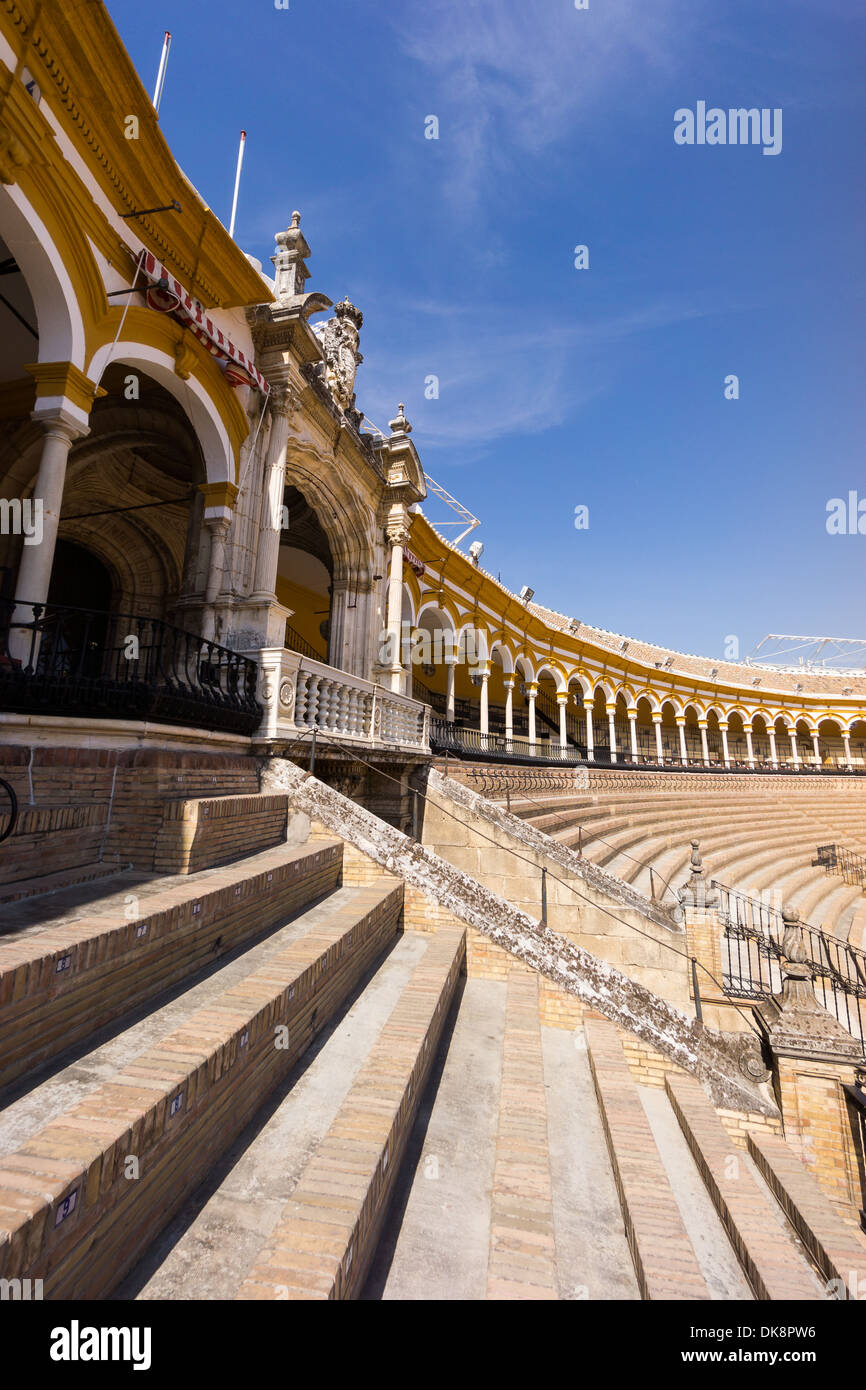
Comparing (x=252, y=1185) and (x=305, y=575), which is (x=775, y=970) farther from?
(x=305, y=575)

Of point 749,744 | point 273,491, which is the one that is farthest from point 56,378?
point 749,744

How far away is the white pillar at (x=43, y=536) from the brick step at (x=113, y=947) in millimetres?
3228

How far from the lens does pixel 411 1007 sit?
11.9 ft

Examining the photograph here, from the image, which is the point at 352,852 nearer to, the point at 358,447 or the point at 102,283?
the point at 102,283

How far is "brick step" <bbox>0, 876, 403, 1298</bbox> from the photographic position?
1.57 meters

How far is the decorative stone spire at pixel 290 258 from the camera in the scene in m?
9.73

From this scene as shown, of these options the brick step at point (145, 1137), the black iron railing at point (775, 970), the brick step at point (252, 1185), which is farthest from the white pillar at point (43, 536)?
the black iron railing at point (775, 970)

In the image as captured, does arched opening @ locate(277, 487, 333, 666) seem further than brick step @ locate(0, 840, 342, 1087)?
Yes

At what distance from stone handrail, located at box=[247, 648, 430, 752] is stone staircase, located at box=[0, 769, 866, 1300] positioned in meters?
2.46

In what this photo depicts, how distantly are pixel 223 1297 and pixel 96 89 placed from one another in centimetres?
929

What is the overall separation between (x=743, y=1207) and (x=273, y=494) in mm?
9127

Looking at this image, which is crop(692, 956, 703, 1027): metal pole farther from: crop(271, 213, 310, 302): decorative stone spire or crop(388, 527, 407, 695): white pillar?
crop(271, 213, 310, 302): decorative stone spire

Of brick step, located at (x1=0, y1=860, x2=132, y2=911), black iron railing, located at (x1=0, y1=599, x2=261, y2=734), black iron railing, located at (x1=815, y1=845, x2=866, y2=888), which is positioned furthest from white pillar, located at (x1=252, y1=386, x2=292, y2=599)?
black iron railing, located at (x1=815, y1=845, x2=866, y2=888)

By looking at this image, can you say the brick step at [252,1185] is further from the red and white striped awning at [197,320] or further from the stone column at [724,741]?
the stone column at [724,741]
